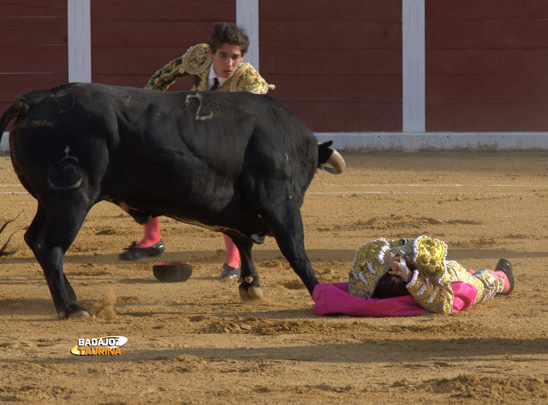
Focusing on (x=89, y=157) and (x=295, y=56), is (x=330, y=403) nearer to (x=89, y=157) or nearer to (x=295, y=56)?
(x=89, y=157)

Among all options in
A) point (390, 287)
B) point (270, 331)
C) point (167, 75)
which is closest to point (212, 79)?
point (167, 75)

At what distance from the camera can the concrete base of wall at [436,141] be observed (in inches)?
400

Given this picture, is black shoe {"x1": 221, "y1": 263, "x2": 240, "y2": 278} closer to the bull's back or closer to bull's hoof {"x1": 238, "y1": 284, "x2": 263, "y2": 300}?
bull's hoof {"x1": 238, "y1": 284, "x2": 263, "y2": 300}

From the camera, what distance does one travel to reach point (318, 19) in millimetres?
10227

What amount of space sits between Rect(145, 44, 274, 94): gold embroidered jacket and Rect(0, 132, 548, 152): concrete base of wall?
5.68m

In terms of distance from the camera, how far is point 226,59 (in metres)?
4.27

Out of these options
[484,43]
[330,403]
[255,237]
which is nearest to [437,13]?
[484,43]

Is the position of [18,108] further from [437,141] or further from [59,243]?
[437,141]

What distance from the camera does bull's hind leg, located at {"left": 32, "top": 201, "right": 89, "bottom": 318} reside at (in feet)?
11.4

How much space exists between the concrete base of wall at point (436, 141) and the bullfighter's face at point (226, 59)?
19.2ft

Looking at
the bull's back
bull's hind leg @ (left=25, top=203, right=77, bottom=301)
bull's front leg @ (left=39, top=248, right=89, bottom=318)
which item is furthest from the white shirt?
bull's front leg @ (left=39, top=248, right=89, bottom=318)

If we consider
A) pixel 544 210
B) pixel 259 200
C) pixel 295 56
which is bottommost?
pixel 544 210

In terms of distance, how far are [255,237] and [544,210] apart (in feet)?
10.3

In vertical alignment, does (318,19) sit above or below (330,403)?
above
